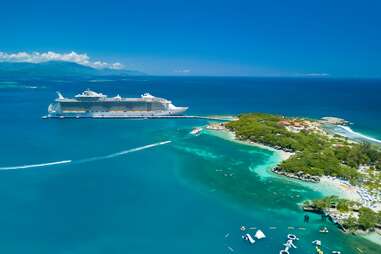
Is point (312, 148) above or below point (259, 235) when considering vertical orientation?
above

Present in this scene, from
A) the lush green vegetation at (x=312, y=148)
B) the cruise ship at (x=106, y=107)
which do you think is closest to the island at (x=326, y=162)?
the lush green vegetation at (x=312, y=148)

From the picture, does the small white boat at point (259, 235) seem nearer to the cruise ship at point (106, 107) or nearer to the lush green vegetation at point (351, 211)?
the lush green vegetation at point (351, 211)

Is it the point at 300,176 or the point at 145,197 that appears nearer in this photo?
the point at 145,197

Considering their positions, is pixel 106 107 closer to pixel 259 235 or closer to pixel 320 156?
pixel 320 156

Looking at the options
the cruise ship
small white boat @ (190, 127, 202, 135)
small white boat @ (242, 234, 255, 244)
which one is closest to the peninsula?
small white boat @ (190, 127, 202, 135)

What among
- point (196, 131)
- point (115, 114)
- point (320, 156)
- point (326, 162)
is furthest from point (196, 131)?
point (326, 162)

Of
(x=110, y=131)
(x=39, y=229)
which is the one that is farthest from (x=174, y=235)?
(x=110, y=131)

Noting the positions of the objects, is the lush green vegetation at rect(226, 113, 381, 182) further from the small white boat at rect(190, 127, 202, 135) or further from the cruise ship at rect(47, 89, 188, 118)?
the cruise ship at rect(47, 89, 188, 118)

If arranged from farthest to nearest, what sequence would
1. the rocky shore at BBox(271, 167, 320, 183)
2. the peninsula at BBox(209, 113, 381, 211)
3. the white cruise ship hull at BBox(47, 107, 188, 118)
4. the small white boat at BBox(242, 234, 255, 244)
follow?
the white cruise ship hull at BBox(47, 107, 188, 118) → the rocky shore at BBox(271, 167, 320, 183) → the peninsula at BBox(209, 113, 381, 211) → the small white boat at BBox(242, 234, 255, 244)
